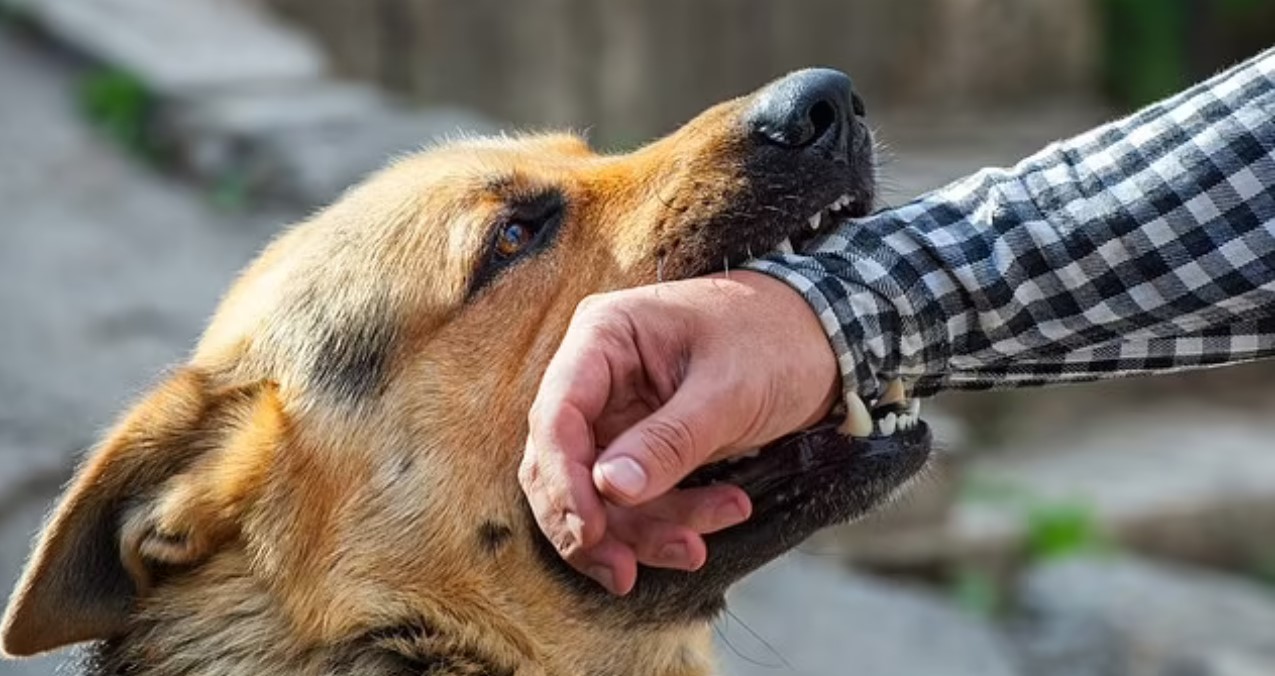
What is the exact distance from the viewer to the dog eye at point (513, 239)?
3786mm

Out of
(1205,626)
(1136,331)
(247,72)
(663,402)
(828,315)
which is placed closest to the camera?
(663,402)

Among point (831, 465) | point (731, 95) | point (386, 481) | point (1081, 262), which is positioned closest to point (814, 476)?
point (831, 465)

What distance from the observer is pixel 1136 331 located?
347 cm

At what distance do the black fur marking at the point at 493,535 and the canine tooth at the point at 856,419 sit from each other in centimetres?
68

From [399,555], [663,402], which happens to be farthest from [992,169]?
[399,555]

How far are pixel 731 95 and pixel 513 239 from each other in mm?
8954

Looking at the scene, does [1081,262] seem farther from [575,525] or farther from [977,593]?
[977,593]

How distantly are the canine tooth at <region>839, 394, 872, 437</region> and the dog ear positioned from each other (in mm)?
1116

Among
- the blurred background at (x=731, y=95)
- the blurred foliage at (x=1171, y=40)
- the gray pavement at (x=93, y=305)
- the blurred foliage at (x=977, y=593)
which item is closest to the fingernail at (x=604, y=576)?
the blurred background at (x=731, y=95)

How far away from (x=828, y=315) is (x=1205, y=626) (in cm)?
514

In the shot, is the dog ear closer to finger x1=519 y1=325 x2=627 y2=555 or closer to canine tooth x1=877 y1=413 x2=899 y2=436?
finger x1=519 y1=325 x2=627 y2=555

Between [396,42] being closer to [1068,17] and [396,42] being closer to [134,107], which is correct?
[134,107]

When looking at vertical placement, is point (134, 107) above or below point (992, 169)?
above

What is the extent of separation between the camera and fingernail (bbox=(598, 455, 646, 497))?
2.78 m
